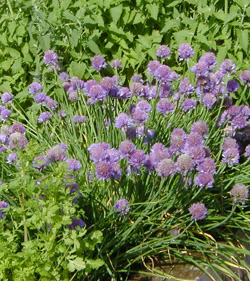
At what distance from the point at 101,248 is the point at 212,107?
123cm

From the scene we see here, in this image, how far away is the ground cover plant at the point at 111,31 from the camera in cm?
425

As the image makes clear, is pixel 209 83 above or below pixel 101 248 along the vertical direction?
above

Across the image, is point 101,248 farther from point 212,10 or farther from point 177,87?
point 212,10

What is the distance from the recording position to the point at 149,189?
3.17 m

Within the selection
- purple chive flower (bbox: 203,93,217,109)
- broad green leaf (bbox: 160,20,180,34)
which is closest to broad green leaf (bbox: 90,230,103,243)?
purple chive flower (bbox: 203,93,217,109)

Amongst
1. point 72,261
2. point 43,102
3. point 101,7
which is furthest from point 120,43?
point 72,261

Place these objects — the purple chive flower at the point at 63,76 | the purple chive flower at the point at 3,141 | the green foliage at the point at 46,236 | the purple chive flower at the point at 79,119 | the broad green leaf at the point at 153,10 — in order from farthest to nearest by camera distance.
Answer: the broad green leaf at the point at 153,10, the purple chive flower at the point at 63,76, the purple chive flower at the point at 79,119, the purple chive flower at the point at 3,141, the green foliage at the point at 46,236

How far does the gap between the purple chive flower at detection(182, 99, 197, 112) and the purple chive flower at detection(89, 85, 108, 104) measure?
0.58 m

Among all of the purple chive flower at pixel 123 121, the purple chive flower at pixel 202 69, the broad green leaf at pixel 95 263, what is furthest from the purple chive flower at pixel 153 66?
the broad green leaf at pixel 95 263

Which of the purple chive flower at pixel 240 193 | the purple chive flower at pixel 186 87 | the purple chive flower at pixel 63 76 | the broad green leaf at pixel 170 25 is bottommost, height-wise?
the purple chive flower at pixel 240 193

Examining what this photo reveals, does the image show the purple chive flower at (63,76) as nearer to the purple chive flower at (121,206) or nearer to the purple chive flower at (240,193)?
the purple chive flower at (121,206)

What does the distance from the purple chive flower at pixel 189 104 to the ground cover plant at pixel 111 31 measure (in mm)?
745

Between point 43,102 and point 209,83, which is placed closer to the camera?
point 209,83

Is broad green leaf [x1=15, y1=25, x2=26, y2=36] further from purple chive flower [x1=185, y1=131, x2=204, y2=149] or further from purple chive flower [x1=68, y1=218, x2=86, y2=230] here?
purple chive flower [x1=68, y1=218, x2=86, y2=230]
